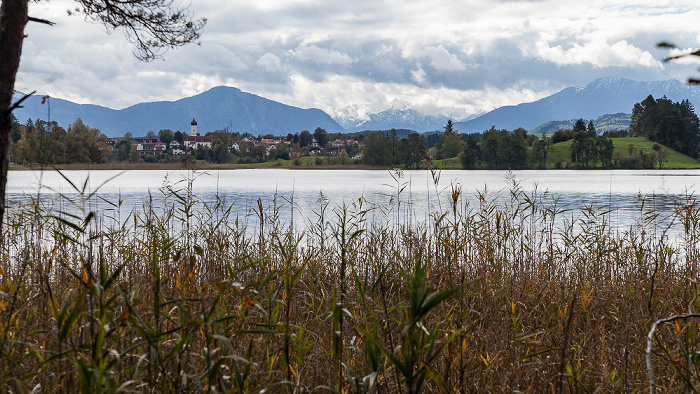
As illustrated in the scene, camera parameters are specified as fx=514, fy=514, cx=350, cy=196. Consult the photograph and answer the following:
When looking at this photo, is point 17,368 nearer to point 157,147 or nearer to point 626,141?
point 626,141

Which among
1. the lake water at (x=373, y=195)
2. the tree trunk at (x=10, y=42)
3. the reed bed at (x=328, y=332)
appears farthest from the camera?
the lake water at (x=373, y=195)

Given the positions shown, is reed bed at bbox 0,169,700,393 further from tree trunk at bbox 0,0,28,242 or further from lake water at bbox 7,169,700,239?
lake water at bbox 7,169,700,239

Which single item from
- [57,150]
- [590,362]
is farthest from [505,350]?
[57,150]

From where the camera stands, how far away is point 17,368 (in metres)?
3.13

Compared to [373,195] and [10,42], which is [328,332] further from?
[373,195]

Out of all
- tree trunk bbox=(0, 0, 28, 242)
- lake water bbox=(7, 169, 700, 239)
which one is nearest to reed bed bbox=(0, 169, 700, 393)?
tree trunk bbox=(0, 0, 28, 242)

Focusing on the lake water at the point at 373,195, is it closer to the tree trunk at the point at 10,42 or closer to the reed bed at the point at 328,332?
the tree trunk at the point at 10,42

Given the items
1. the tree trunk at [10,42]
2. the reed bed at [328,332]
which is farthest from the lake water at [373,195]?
the reed bed at [328,332]

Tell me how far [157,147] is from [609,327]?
132m

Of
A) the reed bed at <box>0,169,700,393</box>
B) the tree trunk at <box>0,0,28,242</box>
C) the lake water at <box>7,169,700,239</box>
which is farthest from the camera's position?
the lake water at <box>7,169,700,239</box>

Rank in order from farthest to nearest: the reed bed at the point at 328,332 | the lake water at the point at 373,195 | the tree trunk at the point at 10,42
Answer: the lake water at the point at 373,195 → the tree trunk at the point at 10,42 → the reed bed at the point at 328,332

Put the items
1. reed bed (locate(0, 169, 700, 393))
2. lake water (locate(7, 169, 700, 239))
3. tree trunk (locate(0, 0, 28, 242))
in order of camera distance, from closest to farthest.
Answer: reed bed (locate(0, 169, 700, 393))
tree trunk (locate(0, 0, 28, 242))
lake water (locate(7, 169, 700, 239))

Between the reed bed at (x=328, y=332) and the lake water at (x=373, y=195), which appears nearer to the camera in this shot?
the reed bed at (x=328, y=332)

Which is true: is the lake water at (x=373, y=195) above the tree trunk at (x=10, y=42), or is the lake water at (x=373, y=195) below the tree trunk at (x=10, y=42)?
below
